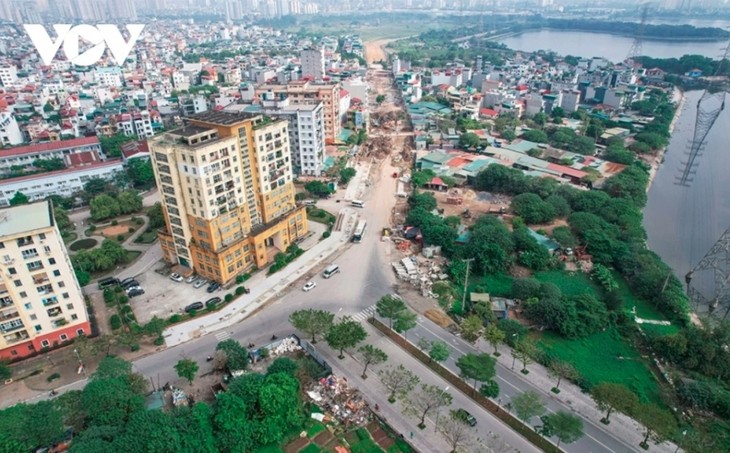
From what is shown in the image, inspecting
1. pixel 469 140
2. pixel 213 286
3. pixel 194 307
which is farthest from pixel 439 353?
pixel 469 140

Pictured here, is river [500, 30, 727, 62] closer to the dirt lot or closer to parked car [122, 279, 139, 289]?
the dirt lot

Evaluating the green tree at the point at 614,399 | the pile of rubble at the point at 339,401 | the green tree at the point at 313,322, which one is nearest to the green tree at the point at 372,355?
the pile of rubble at the point at 339,401

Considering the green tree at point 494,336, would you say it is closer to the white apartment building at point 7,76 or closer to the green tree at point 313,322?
the green tree at point 313,322

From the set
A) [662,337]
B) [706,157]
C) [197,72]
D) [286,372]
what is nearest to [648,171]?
[706,157]

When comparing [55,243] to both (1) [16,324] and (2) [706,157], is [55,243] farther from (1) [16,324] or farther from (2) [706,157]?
(2) [706,157]

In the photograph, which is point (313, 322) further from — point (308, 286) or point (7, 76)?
point (7, 76)

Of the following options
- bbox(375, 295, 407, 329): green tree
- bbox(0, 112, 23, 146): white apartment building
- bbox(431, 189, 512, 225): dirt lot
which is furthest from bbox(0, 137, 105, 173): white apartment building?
bbox(375, 295, 407, 329): green tree
